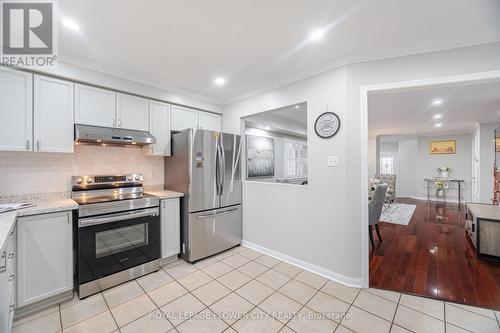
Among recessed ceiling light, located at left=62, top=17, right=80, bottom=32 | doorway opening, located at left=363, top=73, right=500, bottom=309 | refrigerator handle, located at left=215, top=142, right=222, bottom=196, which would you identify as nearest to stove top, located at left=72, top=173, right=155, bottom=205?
refrigerator handle, located at left=215, top=142, right=222, bottom=196

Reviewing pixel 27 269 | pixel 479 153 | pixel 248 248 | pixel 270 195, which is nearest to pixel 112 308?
pixel 27 269

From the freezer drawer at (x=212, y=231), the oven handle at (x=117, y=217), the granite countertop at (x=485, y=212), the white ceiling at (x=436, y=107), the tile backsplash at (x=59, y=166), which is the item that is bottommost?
the freezer drawer at (x=212, y=231)

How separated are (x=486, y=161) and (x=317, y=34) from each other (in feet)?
21.4

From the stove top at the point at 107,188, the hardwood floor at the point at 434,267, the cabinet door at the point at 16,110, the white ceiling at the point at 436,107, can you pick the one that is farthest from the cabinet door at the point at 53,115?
the hardwood floor at the point at 434,267

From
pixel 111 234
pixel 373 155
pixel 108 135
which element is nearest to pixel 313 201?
pixel 111 234

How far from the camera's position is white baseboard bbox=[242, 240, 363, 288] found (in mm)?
2356

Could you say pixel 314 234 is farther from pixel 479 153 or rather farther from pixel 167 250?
pixel 479 153

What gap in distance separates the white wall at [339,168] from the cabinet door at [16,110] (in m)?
2.93

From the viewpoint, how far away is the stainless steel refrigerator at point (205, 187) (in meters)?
2.92

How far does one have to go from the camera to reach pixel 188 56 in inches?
93.2

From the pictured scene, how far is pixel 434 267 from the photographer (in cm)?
274

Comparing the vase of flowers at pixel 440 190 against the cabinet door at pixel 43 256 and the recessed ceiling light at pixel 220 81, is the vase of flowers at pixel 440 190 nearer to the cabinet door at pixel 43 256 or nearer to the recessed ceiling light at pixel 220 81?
the recessed ceiling light at pixel 220 81

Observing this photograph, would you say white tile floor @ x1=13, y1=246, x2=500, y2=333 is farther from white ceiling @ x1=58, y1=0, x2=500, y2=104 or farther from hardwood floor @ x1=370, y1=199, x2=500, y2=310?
white ceiling @ x1=58, y1=0, x2=500, y2=104

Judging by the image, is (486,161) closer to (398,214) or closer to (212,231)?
(398,214)
